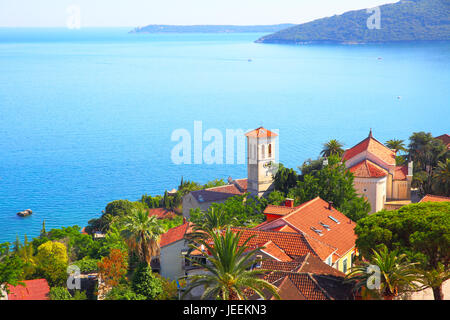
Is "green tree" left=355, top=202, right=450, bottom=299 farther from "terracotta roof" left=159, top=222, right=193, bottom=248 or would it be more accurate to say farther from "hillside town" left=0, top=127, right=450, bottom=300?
"terracotta roof" left=159, top=222, right=193, bottom=248

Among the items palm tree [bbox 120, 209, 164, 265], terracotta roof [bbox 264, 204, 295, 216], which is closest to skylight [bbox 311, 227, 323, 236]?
terracotta roof [bbox 264, 204, 295, 216]

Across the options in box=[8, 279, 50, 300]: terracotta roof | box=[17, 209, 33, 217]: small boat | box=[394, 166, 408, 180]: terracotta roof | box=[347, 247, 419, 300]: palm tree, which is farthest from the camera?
box=[17, 209, 33, 217]: small boat

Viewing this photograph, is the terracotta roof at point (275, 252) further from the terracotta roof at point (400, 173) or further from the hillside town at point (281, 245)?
the terracotta roof at point (400, 173)

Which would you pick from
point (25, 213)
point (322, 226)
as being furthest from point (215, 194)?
point (25, 213)

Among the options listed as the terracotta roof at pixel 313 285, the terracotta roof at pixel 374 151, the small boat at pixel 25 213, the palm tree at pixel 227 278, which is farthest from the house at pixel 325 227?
the small boat at pixel 25 213

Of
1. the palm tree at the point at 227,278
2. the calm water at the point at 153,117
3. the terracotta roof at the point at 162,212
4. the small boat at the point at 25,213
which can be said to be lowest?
the small boat at the point at 25,213

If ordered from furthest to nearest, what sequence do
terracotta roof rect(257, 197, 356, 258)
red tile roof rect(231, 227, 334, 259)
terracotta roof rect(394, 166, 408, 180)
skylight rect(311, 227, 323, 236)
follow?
terracotta roof rect(394, 166, 408, 180) < skylight rect(311, 227, 323, 236) < terracotta roof rect(257, 197, 356, 258) < red tile roof rect(231, 227, 334, 259)

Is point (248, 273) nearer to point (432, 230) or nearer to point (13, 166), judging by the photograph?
point (432, 230)

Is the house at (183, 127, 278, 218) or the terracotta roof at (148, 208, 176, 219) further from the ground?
the house at (183, 127, 278, 218)
